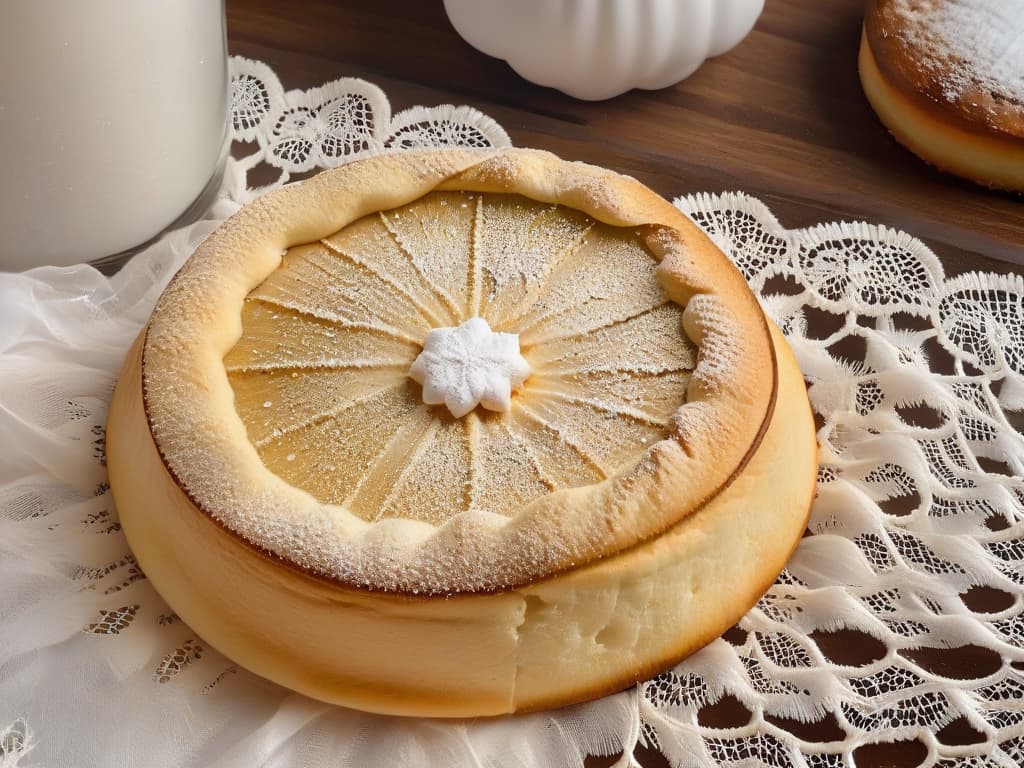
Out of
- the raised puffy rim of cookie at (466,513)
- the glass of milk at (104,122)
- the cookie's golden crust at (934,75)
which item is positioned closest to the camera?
the raised puffy rim of cookie at (466,513)

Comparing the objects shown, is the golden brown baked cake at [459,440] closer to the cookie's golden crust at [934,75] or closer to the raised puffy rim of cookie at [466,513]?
the raised puffy rim of cookie at [466,513]

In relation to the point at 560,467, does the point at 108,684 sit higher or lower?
lower

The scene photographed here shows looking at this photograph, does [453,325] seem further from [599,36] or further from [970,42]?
[970,42]

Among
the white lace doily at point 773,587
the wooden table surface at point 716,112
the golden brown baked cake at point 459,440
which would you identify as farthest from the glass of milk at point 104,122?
the wooden table surface at point 716,112

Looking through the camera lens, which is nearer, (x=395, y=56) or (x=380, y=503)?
(x=380, y=503)

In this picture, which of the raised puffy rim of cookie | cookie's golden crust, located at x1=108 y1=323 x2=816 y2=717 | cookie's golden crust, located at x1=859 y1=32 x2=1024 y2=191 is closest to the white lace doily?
cookie's golden crust, located at x1=108 y1=323 x2=816 y2=717

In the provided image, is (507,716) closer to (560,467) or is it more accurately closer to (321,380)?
(560,467)

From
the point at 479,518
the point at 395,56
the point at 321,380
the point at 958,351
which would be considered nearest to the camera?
the point at 479,518

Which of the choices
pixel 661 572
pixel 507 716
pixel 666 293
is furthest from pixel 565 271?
pixel 507 716
